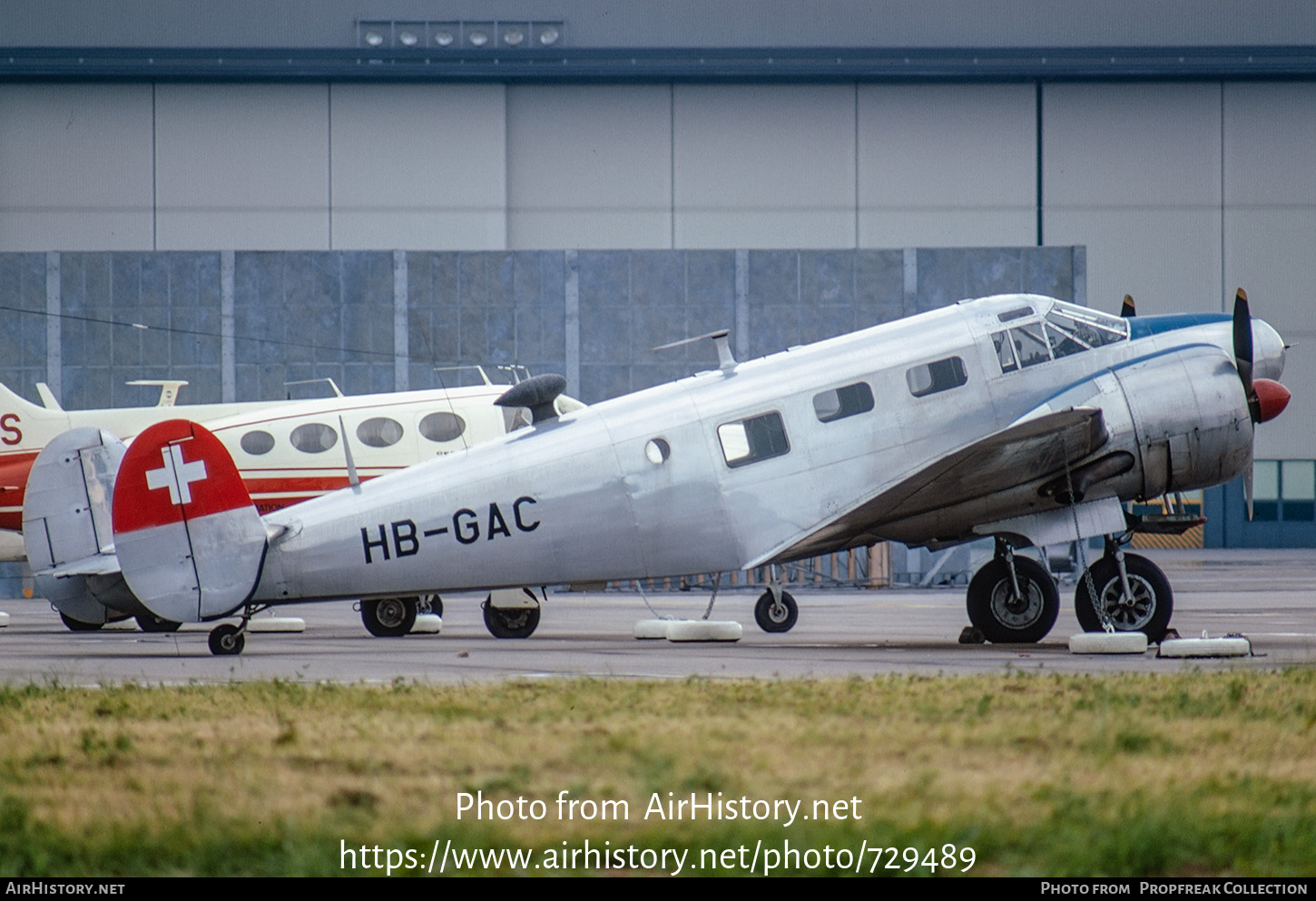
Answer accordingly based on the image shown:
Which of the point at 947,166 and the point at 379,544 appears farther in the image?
the point at 947,166

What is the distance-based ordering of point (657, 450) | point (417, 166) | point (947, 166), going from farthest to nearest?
point (947, 166)
point (417, 166)
point (657, 450)

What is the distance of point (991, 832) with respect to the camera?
5.16 metres

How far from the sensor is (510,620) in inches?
697

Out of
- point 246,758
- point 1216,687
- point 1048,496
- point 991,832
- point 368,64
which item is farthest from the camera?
point 368,64

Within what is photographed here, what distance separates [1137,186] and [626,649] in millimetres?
39418

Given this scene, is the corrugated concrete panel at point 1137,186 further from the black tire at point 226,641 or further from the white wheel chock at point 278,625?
the black tire at point 226,641

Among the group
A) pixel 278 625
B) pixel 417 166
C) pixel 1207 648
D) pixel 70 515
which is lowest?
pixel 278 625

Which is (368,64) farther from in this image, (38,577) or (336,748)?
(336,748)

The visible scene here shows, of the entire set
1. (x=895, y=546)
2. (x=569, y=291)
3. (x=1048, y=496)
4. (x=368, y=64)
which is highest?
(x=368, y=64)

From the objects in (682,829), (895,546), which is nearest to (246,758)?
(682,829)

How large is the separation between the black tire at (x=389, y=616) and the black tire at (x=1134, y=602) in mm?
7930

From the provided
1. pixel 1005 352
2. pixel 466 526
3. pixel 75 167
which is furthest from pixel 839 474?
pixel 75 167

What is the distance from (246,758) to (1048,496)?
31.8 feet

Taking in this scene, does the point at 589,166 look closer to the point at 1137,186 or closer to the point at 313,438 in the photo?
the point at 1137,186
